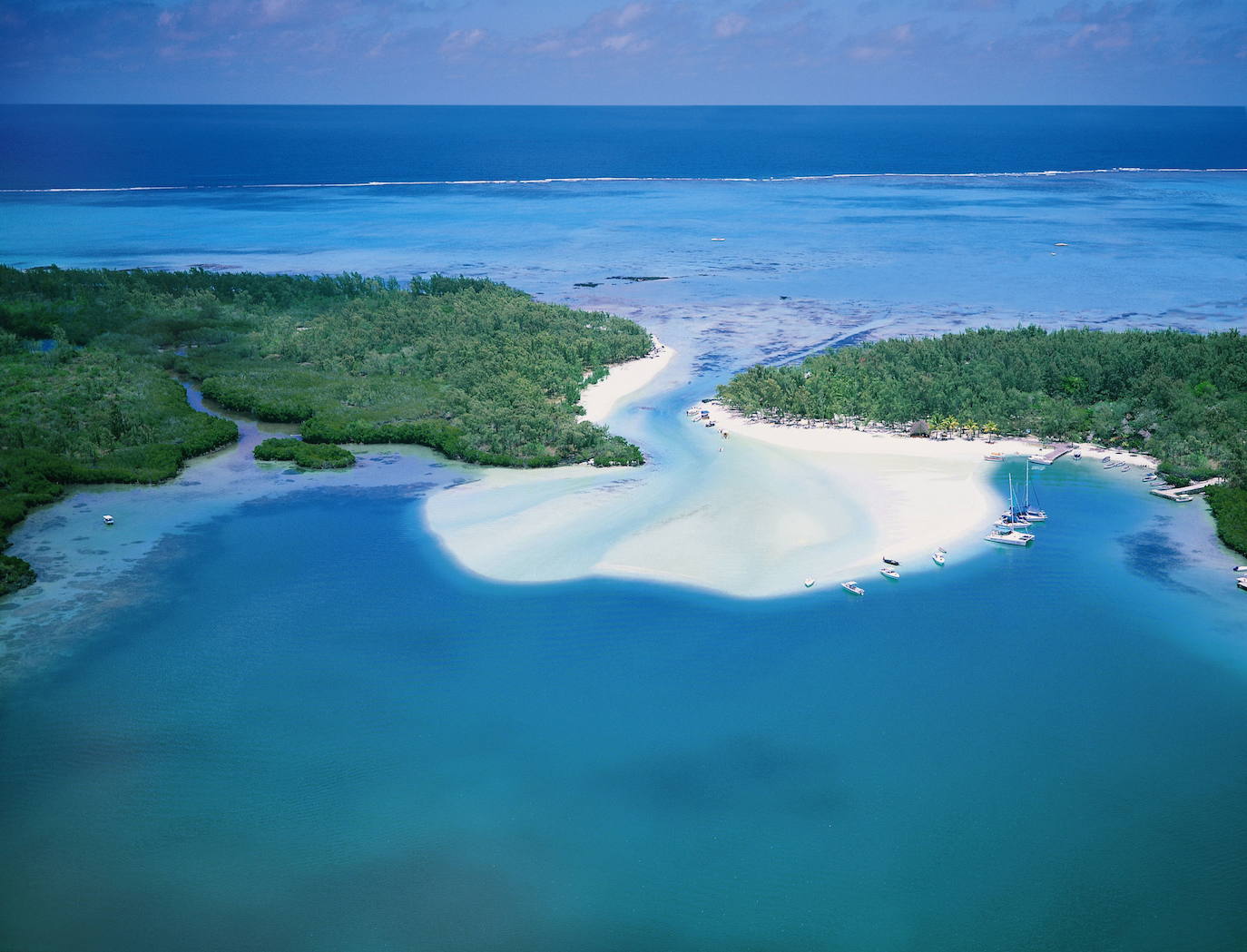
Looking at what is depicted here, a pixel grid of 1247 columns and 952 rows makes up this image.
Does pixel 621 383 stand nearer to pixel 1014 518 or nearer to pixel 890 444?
pixel 890 444

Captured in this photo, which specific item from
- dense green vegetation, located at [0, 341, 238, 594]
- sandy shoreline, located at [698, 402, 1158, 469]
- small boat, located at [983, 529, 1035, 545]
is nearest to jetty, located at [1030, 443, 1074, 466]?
sandy shoreline, located at [698, 402, 1158, 469]

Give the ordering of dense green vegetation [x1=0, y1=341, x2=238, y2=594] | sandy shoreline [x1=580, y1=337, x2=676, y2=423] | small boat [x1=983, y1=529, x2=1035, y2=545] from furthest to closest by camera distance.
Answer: sandy shoreline [x1=580, y1=337, x2=676, y2=423] → dense green vegetation [x1=0, y1=341, x2=238, y2=594] → small boat [x1=983, y1=529, x2=1035, y2=545]

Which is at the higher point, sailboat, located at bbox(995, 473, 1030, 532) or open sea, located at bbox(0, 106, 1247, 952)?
sailboat, located at bbox(995, 473, 1030, 532)

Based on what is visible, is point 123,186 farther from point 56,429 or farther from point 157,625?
point 157,625

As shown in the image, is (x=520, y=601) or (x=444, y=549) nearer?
(x=520, y=601)

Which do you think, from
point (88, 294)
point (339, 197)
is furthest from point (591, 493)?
point (339, 197)

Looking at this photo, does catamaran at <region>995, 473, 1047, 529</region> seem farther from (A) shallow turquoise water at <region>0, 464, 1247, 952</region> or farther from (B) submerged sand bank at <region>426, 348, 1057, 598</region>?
(A) shallow turquoise water at <region>0, 464, 1247, 952</region>
